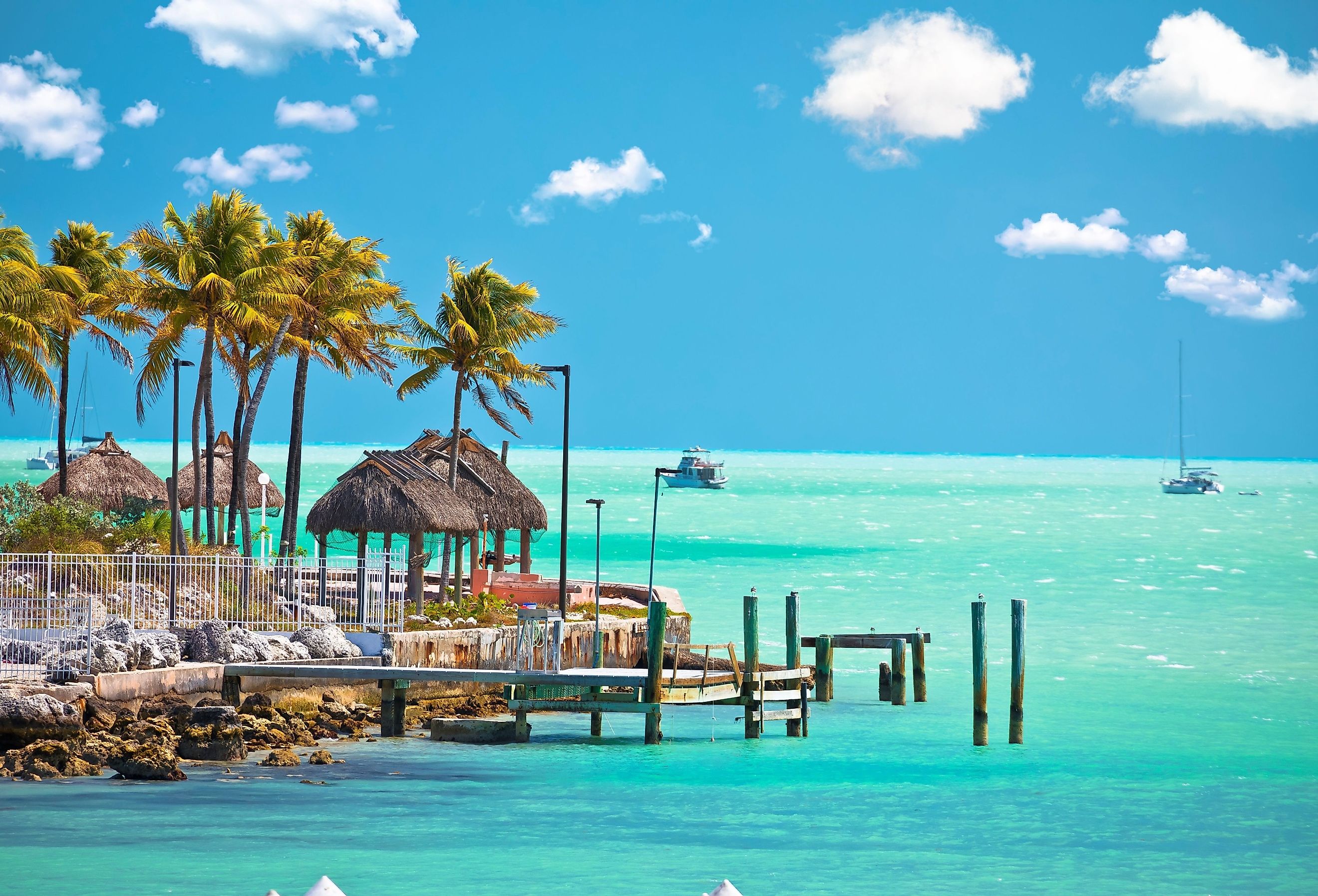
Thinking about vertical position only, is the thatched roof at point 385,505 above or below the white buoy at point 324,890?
above

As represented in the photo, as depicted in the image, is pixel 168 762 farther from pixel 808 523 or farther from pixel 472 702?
pixel 808 523

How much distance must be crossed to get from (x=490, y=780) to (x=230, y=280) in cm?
1573

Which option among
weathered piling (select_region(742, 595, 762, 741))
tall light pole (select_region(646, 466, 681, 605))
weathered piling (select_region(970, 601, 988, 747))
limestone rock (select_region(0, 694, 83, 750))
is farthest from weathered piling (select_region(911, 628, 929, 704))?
limestone rock (select_region(0, 694, 83, 750))

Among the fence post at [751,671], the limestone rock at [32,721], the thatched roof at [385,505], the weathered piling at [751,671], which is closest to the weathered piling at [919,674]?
the fence post at [751,671]

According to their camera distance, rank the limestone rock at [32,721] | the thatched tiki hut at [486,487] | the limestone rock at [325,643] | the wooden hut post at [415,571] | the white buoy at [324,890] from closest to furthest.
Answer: the white buoy at [324,890] < the limestone rock at [32,721] < the limestone rock at [325,643] < the wooden hut post at [415,571] < the thatched tiki hut at [486,487]

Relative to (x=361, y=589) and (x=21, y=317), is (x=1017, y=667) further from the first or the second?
(x=21, y=317)

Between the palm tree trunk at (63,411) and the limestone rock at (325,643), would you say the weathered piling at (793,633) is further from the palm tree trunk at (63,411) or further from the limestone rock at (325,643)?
the palm tree trunk at (63,411)

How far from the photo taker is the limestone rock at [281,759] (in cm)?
2289

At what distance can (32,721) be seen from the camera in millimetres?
22062

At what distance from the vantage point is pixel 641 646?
33594mm

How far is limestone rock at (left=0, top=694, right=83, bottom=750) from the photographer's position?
71.8 feet

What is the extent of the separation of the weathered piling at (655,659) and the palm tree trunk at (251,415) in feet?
46.1

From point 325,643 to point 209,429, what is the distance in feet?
46.4

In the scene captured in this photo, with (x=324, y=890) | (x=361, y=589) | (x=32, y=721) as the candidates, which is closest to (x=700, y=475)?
(x=361, y=589)
